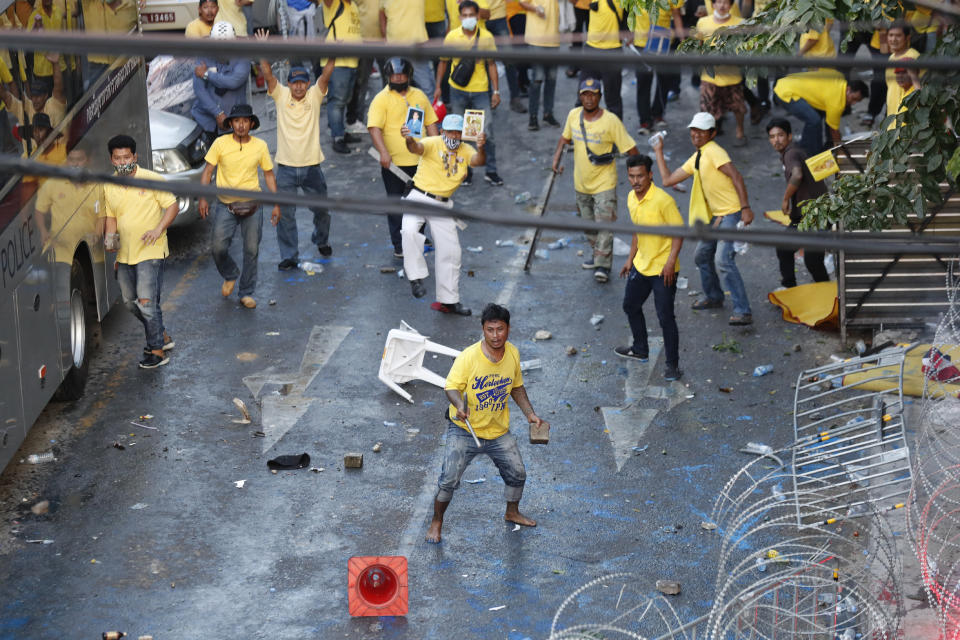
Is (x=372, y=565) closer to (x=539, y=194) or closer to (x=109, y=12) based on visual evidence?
(x=109, y=12)

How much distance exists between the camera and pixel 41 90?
371 inches

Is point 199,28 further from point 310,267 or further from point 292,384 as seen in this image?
point 292,384

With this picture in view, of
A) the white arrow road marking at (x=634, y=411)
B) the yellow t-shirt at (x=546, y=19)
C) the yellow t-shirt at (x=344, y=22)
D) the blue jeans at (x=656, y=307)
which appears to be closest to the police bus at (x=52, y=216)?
the yellow t-shirt at (x=344, y=22)

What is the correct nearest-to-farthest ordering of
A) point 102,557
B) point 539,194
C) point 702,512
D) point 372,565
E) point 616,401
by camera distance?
point 372,565, point 102,557, point 702,512, point 616,401, point 539,194

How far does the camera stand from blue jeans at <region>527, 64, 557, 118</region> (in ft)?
57.9

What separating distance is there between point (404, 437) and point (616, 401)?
6.27 feet

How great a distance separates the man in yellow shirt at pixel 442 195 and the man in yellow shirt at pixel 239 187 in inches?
55.6

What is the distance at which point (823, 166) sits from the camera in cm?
1200

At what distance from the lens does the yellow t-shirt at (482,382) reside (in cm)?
834

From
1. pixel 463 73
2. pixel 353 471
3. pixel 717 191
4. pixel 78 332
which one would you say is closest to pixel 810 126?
pixel 717 191

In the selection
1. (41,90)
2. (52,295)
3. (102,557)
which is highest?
(41,90)

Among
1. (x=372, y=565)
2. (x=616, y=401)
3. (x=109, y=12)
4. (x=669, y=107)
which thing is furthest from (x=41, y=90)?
(x=669, y=107)

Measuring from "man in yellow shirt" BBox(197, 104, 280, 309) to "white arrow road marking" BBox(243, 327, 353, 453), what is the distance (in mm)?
1140

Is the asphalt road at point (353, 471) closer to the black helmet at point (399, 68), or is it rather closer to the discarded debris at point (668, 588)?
the discarded debris at point (668, 588)
